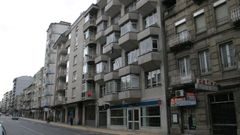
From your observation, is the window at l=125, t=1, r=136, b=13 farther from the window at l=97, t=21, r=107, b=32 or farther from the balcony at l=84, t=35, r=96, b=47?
the balcony at l=84, t=35, r=96, b=47

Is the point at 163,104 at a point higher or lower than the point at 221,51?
lower

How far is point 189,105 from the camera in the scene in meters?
22.1

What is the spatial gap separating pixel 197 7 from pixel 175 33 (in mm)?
3440

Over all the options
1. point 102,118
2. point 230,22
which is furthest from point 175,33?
point 102,118

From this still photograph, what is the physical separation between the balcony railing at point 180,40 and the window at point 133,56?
247 inches

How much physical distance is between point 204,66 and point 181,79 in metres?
2.53

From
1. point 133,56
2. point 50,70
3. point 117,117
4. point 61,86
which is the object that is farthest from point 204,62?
point 50,70

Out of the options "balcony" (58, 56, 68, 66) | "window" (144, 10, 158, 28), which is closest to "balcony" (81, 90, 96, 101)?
"window" (144, 10, 158, 28)

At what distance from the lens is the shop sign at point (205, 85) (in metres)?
17.1

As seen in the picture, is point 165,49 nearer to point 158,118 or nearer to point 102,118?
point 158,118

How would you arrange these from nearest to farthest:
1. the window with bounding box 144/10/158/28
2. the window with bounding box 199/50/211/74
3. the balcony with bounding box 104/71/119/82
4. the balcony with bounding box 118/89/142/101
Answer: the window with bounding box 199/50/211/74 → the window with bounding box 144/10/158/28 → the balcony with bounding box 118/89/142/101 → the balcony with bounding box 104/71/119/82

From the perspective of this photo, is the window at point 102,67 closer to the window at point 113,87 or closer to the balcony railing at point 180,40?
the window at point 113,87

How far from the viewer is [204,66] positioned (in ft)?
70.7

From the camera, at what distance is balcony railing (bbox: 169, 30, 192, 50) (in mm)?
22930
